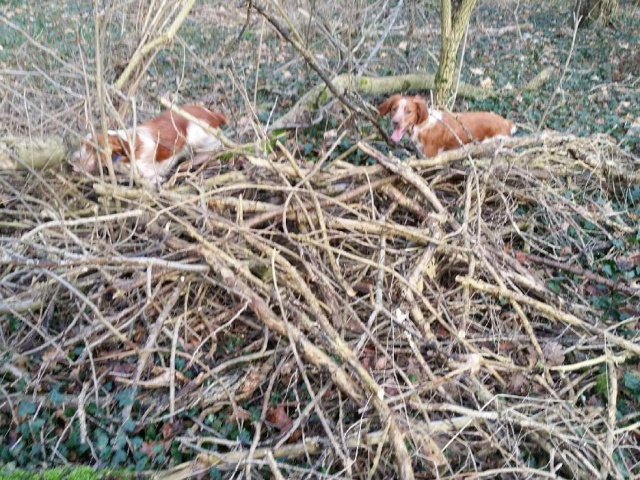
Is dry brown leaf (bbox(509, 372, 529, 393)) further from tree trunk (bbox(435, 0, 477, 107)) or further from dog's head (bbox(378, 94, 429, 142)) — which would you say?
tree trunk (bbox(435, 0, 477, 107))

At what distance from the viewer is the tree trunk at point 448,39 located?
503cm

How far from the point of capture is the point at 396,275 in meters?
3.11

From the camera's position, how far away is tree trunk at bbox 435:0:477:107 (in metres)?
5.03

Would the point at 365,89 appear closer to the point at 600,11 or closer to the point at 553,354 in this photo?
the point at 553,354

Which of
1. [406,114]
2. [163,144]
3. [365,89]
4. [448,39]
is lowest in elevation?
[365,89]

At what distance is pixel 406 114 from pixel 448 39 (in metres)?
1.34

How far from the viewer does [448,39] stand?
207 inches

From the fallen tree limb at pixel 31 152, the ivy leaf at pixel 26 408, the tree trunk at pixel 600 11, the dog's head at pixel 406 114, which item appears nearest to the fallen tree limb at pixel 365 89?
the dog's head at pixel 406 114

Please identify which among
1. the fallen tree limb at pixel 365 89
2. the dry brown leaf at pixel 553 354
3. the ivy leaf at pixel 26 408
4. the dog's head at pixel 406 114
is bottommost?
the ivy leaf at pixel 26 408

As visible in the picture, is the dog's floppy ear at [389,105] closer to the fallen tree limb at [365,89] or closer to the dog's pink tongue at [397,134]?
the dog's pink tongue at [397,134]

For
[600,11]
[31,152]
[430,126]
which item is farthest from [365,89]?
[600,11]

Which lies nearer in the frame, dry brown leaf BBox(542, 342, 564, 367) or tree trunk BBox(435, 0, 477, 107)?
dry brown leaf BBox(542, 342, 564, 367)

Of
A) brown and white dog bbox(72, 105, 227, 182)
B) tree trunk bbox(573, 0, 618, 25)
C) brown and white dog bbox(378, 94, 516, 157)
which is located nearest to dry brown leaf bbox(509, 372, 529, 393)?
brown and white dog bbox(378, 94, 516, 157)

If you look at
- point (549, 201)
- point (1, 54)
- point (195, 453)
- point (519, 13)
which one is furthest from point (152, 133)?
point (519, 13)
